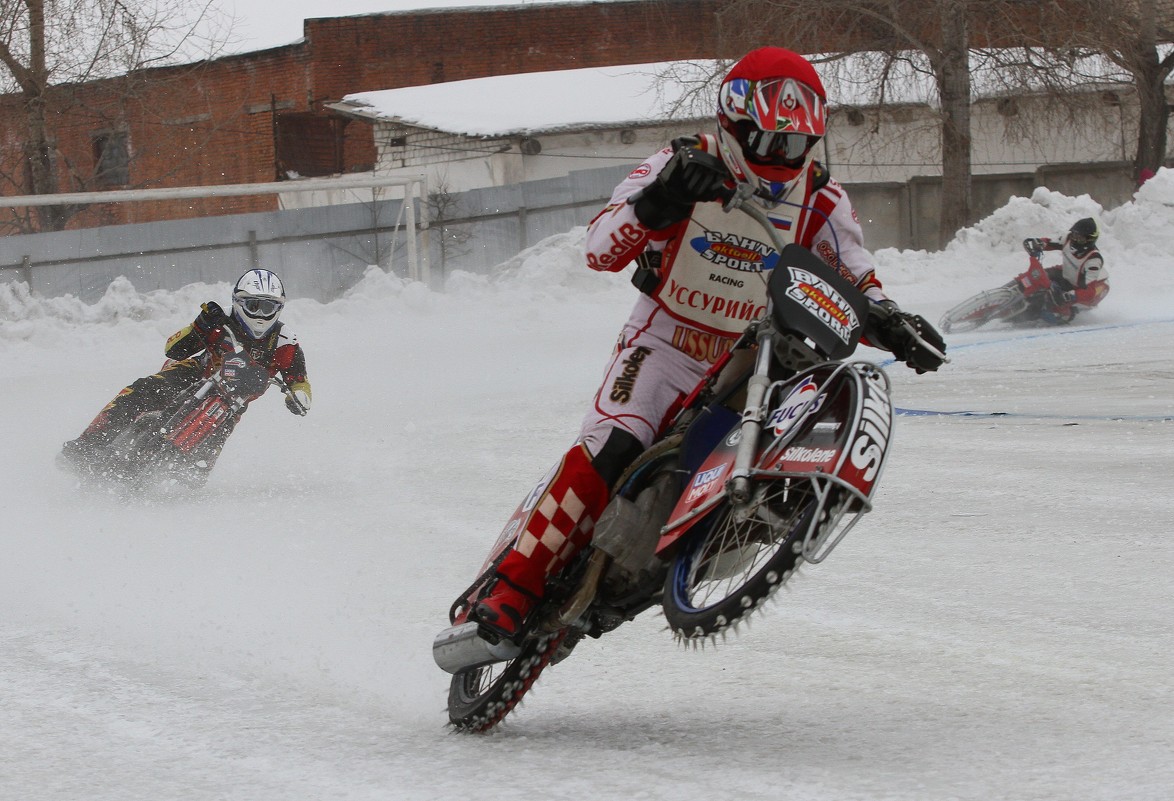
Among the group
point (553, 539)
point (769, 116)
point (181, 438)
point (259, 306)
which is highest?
point (769, 116)

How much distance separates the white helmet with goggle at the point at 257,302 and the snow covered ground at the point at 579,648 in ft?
3.68

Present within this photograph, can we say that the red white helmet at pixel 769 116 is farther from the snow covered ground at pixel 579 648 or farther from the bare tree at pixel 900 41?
the bare tree at pixel 900 41

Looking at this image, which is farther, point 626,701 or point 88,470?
point 88,470

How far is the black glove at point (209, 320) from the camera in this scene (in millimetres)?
10672

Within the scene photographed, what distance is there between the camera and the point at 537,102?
108 feet

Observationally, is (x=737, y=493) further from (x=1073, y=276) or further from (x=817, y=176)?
(x=1073, y=276)

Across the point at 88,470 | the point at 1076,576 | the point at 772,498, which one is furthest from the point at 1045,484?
the point at 88,470

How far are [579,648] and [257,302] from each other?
233 inches

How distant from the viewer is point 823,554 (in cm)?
355

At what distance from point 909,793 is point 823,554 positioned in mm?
578

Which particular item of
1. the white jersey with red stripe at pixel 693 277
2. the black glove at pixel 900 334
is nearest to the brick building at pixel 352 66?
the white jersey with red stripe at pixel 693 277

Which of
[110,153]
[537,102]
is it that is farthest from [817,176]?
[537,102]

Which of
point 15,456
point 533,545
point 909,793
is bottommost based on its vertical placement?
point 15,456

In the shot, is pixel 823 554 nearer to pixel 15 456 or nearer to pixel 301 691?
pixel 301 691
